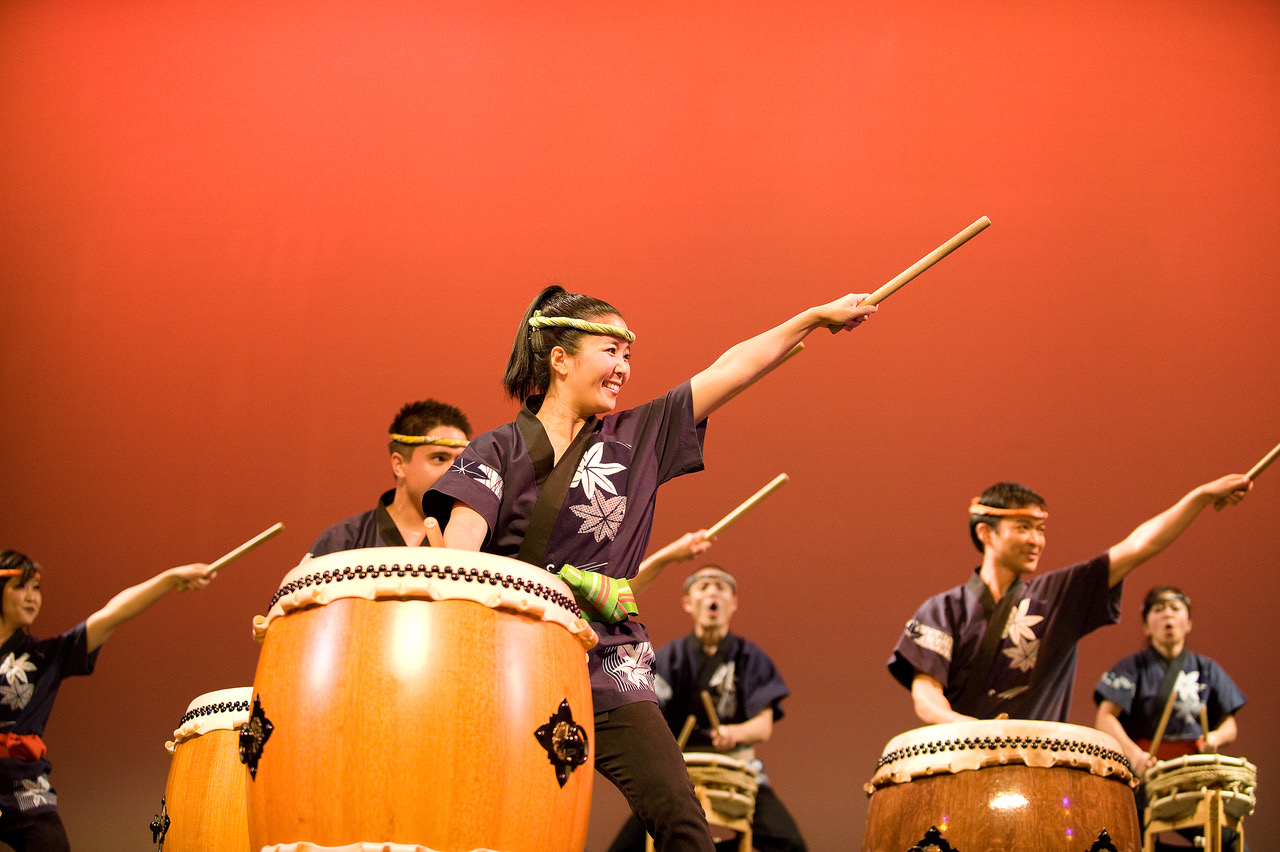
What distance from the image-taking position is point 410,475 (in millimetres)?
3258

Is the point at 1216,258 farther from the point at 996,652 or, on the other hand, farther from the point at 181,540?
the point at 181,540

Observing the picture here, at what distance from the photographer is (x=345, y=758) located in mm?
1326

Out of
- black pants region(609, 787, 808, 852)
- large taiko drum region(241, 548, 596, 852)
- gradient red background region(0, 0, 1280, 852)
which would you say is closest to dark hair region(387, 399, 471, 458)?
gradient red background region(0, 0, 1280, 852)

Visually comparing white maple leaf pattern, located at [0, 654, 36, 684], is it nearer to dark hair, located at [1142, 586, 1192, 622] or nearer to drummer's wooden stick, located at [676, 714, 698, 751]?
drummer's wooden stick, located at [676, 714, 698, 751]

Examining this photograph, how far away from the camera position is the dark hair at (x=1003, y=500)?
3.29 meters

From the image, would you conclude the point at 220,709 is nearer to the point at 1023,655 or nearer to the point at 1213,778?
the point at 1023,655

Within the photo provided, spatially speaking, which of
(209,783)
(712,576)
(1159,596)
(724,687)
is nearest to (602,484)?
(209,783)

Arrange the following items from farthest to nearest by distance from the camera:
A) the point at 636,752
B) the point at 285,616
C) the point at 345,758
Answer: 1. the point at 636,752
2. the point at 285,616
3. the point at 345,758

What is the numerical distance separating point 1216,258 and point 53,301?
14.0 feet

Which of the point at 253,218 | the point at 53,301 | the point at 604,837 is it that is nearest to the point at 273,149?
the point at 253,218

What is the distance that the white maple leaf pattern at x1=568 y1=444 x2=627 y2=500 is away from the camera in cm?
181

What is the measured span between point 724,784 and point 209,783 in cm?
195

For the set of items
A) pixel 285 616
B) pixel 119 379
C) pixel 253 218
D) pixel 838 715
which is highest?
pixel 253 218

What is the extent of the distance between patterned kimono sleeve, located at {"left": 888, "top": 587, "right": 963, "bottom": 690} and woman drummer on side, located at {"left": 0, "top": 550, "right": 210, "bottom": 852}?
2.05 m
